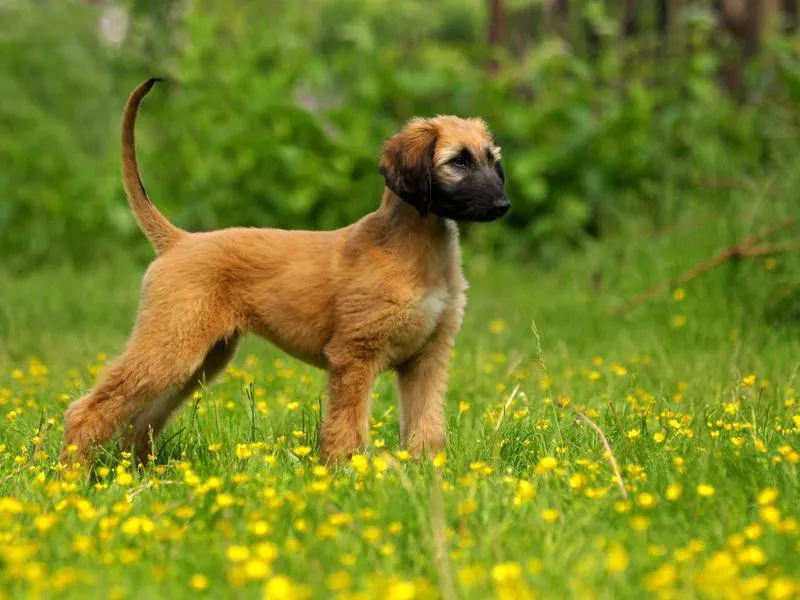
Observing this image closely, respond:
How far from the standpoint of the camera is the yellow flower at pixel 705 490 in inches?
120

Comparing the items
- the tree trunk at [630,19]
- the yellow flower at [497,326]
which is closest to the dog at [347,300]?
the yellow flower at [497,326]

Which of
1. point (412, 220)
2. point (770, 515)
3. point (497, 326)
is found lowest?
point (497, 326)

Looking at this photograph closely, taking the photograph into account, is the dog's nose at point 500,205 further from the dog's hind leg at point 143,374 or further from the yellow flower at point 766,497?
the yellow flower at point 766,497

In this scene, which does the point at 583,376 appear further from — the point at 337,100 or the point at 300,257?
the point at 337,100

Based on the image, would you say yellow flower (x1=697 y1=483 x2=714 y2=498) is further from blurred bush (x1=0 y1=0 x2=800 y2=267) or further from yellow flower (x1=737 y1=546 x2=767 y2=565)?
blurred bush (x1=0 y1=0 x2=800 y2=267)

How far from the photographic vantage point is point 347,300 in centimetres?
398

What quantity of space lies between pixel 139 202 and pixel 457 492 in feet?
6.13

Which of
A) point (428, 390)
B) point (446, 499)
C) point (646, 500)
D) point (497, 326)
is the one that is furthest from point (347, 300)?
point (497, 326)

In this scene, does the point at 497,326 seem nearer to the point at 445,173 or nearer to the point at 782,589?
the point at 445,173

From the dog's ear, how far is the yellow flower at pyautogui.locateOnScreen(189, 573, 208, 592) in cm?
175

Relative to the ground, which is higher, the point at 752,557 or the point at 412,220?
the point at 412,220

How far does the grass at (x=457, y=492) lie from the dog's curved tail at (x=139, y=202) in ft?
2.18

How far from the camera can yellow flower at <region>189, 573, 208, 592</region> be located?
99.6 inches

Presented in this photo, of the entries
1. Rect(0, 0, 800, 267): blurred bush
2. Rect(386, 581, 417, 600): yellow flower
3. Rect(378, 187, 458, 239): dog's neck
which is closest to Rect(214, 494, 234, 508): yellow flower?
Rect(386, 581, 417, 600): yellow flower
